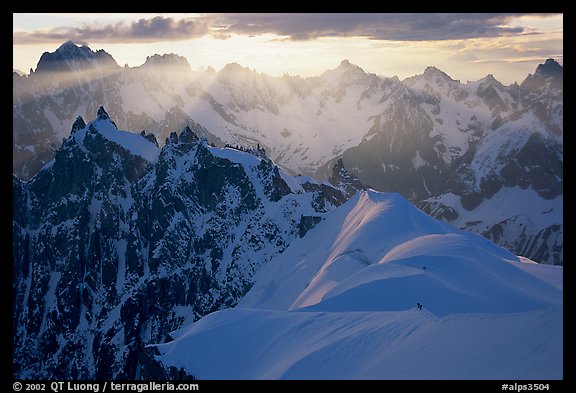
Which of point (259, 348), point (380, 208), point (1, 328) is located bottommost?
point (380, 208)

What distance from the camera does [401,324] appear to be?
5400 centimetres

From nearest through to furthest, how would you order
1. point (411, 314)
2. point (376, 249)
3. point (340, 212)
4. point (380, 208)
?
point (411, 314)
point (376, 249)
point (380, 208)
point (340, 212)

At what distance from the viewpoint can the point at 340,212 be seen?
169000mm

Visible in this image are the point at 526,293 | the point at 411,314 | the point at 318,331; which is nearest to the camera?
the point at 411,314

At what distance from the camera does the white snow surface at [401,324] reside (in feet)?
142

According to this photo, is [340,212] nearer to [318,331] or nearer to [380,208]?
[380,208]

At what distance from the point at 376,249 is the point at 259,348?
58128 mm

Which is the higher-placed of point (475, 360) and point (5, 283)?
point (5, 283)

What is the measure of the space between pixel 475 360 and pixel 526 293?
36.7m

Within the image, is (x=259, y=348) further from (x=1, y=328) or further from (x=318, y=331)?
(x=1, y=328)

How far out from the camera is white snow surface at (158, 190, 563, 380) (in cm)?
4322

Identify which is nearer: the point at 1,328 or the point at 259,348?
the point at 1,328

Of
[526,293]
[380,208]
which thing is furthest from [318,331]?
[380,208]
